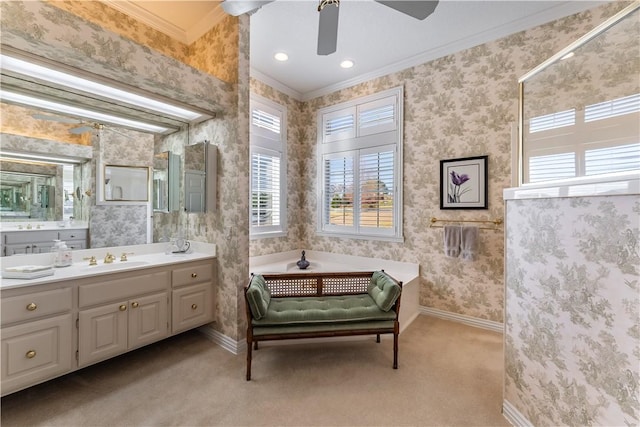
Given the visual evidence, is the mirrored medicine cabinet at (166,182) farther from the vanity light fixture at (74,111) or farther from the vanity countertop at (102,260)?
the vanity countertop at (102,260)

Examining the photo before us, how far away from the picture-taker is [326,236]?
4105 mm

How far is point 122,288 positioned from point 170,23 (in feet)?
8.79

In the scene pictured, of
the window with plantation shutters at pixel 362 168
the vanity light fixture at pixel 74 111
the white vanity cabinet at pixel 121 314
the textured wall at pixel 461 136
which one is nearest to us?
the white vanity cabinet at pixel 121 314

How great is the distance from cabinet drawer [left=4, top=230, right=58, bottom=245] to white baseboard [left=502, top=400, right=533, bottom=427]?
3513 mm

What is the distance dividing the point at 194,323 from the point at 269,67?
3.20 metres

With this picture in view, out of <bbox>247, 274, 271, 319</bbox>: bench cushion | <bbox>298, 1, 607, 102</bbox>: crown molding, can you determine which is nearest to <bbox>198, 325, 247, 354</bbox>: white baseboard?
<bbox>247, 274, 271, 319</bbox>: bench cushion

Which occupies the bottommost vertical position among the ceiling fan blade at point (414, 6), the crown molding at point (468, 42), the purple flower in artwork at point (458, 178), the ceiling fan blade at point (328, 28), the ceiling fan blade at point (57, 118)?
the purple flower in artwork at point (458, 178)

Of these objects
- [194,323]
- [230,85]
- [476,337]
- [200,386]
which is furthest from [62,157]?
[476,337]

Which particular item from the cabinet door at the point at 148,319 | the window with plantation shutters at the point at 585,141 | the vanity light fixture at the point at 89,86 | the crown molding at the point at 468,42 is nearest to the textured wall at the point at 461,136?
the crown molding at the point at 468,42

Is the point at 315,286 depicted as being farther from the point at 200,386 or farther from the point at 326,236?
the point at 326,236

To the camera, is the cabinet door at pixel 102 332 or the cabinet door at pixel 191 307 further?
the cabinet door at pixel 191 307

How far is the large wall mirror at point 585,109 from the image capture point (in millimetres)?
1375

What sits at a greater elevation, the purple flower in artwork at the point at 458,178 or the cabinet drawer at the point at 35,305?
the purple flower in artwork at the point at 458,178

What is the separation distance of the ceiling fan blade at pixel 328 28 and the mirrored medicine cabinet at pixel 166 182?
6.12 ft
